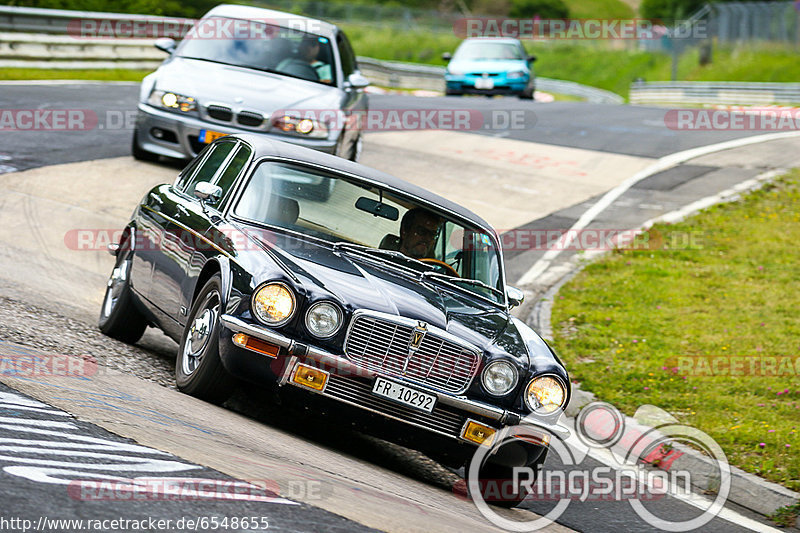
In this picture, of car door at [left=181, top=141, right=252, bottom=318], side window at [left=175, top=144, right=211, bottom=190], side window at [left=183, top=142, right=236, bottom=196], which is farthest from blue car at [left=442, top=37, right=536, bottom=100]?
car door at [left=181, top=141, right=252, bottom=318]

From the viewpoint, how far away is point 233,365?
555cm

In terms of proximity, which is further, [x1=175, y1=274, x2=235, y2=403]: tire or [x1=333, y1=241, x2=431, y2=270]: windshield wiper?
[x1=333, y1=241, x2=431, y2=270]: windshield wiper

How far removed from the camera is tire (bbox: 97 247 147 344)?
739cm

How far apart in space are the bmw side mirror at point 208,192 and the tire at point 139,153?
652cm

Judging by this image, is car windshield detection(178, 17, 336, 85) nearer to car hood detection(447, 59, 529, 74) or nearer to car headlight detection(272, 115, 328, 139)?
car headlight detection(272, 115, 328, 139)

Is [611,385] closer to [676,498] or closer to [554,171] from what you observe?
[676,498]

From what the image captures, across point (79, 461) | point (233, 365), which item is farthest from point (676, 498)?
point (79, 461)

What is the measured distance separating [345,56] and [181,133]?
2.72 metres

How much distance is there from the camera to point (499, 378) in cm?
569

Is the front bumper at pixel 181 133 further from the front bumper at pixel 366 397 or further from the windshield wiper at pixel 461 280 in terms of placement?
the front bumper at pixel 366 397

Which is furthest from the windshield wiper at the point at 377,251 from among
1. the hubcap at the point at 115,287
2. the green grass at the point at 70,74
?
the green grass at the point at 70,74

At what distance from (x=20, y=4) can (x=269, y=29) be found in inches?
706

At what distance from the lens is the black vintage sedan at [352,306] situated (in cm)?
552

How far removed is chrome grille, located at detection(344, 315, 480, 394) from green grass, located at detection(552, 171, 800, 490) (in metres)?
2.53
